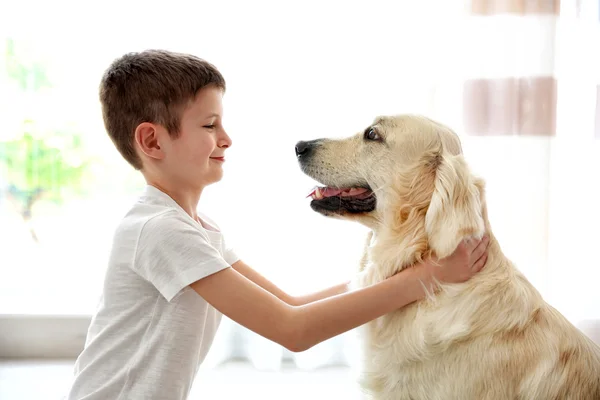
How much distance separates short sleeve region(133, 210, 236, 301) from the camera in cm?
124

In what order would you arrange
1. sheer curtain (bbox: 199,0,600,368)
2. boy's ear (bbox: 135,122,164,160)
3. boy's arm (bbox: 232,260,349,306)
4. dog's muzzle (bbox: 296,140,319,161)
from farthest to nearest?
sheer curtain (bbox: 199,0,600,368) < boy's arm (bbox: 232,260,349,306) < dog's muzzle (bbox: 296,140,319,161) < boy's ear (bbox: 135,122,164,160)

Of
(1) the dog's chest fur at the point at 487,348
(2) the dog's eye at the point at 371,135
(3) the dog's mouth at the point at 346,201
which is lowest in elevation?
(1) the dog's chest fur at the point at 487,348

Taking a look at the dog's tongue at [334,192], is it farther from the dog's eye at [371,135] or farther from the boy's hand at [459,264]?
the boy's hand at [459,264]

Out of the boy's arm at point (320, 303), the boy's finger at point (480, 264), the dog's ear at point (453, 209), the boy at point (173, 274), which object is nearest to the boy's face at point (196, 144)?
the boy at point (173, 274)

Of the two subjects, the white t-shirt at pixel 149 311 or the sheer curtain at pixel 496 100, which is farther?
the sheer curtain at pixel 496 100

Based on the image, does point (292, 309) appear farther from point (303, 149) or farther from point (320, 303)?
point (303, 149)

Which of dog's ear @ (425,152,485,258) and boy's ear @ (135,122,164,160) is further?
boy's ear @ (135,122,164,160)

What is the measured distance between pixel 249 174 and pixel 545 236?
40.9 inches

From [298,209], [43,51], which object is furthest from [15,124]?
[298,209]

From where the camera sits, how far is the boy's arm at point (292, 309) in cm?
125

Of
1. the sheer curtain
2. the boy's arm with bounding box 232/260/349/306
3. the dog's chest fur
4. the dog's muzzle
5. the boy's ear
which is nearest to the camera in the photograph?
the dog's chest fur

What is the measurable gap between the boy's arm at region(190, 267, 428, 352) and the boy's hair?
0.35 m

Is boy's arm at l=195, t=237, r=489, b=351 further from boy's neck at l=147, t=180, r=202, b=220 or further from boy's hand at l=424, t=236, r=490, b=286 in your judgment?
boy's neck at l=147, t=180, r=202, b=220

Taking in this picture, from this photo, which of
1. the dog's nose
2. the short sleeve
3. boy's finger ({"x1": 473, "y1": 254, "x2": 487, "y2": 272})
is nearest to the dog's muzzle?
the dog's nose
